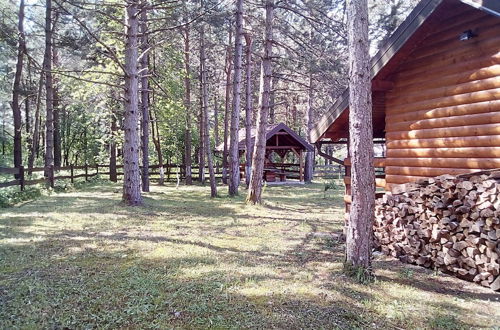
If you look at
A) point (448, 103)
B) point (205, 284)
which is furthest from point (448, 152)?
point (205, 284)

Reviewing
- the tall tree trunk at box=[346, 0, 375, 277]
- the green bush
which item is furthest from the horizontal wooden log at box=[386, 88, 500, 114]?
the green bush

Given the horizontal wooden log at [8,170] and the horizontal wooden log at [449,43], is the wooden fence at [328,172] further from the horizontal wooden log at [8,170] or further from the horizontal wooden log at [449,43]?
the horizontal wooden log at [449,43]

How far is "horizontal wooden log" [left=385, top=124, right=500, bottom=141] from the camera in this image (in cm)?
501

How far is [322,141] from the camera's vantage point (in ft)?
28.2

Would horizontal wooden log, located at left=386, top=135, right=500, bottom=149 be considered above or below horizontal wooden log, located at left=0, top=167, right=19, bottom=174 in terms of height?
above

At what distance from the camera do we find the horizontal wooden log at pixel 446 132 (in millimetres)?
5008

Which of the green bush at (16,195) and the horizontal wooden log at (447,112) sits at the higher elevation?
the horizontal wooden log at (447,112)

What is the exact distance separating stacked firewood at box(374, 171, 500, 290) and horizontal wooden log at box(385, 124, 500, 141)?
0.74 meters

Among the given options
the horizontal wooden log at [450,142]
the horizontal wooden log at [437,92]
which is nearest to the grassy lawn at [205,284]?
the horizontal wooden log at [450,142]

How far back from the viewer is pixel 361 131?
452 centimetres

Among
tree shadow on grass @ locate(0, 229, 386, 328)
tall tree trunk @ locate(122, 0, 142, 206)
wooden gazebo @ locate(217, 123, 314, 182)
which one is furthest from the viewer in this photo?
wooden gazebo @ locate(217, 123, 314, 182)

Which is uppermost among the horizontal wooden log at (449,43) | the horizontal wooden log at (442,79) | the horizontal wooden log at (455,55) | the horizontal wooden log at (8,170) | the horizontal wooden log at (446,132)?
the horizontal wooden log at (449,43)

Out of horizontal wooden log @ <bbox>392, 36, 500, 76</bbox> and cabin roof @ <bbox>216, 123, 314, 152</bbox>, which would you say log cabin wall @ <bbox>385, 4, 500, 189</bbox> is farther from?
cabin roof @ <bbox>216, 123, 314, 152</bbox>

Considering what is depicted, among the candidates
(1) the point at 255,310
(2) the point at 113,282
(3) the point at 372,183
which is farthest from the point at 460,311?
(2) the point at 113,282
